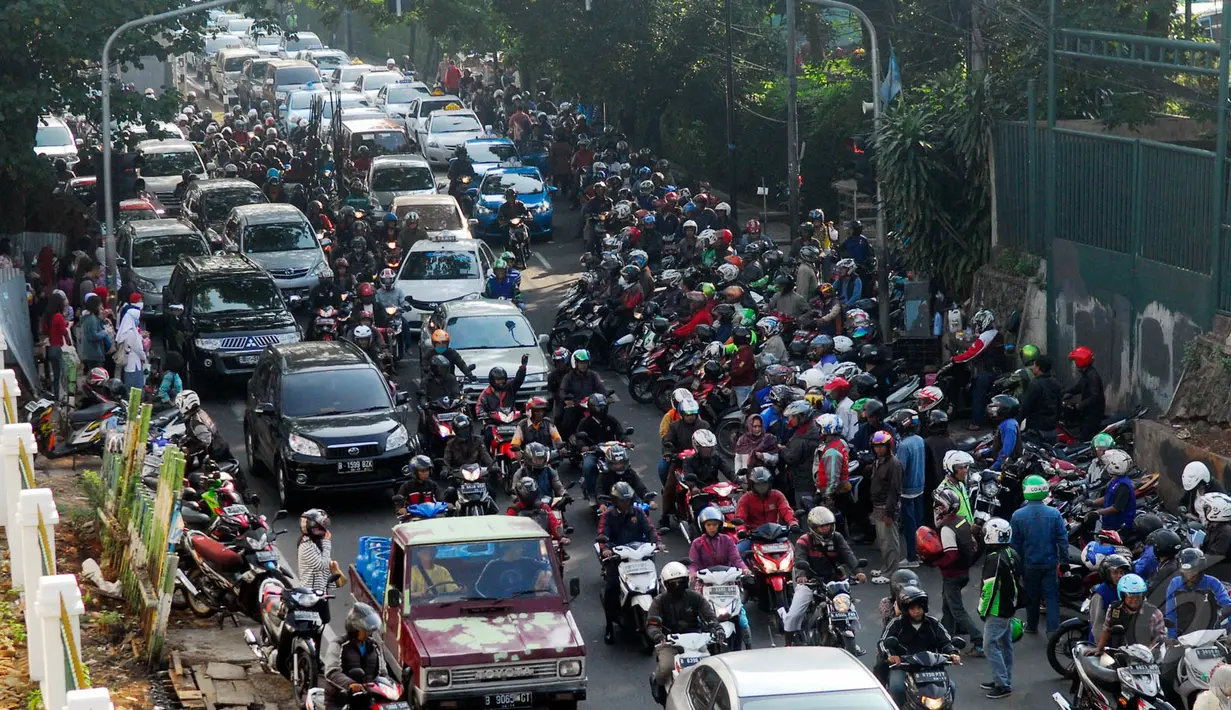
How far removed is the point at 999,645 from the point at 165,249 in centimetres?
2038

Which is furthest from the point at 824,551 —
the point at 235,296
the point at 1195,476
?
the point at 235,296

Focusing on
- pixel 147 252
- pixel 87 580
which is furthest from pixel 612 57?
pixel 87 580

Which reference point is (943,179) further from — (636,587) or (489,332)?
(636,587)

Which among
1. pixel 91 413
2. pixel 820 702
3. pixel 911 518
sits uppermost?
pixel 820 702

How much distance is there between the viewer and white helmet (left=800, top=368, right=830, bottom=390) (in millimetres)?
20859

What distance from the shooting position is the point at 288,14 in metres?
83.1

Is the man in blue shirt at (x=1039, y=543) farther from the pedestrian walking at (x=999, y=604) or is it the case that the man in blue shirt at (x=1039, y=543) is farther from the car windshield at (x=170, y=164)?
the car windshield at (x=170, y=164)

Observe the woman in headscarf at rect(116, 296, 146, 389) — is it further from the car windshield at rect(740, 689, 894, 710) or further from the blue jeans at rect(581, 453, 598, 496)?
the car windshield at rect(740, 689, 894, 710)

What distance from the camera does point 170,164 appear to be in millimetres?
42031

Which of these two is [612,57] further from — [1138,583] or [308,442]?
[1138,583]

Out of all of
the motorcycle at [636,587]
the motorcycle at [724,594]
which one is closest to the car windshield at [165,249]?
the motorcycle at [636,587]

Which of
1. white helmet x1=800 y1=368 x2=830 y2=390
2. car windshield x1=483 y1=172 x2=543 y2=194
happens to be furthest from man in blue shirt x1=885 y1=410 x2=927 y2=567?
car windshield x1=483 y1=172 x2=543 y2=194

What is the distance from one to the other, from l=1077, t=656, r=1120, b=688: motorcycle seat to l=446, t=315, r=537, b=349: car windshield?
13.1m

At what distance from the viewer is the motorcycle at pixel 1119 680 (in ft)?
39.3
